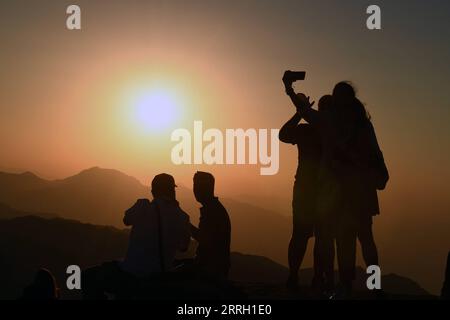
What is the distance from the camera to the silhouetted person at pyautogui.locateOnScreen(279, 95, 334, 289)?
7785mm

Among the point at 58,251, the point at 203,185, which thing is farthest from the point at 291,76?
the point at 58,251

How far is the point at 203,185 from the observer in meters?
7.11

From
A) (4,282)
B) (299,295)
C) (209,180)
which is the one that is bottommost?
(4,282)

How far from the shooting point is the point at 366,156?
23.5 feet

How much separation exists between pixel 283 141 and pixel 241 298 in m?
2.15

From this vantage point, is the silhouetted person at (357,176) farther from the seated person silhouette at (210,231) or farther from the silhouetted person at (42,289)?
the silhouetted person at (42,289)

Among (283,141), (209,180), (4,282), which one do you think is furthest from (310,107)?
(4,282)

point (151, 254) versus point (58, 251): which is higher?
point (151, 254)

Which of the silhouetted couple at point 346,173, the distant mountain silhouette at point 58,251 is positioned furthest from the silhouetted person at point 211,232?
the distant mountain silhouette at point 58,251

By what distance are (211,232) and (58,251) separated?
15034cm

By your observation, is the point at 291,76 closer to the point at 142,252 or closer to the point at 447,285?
the point at 142,252

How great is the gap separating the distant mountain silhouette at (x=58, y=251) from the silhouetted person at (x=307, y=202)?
12385cm

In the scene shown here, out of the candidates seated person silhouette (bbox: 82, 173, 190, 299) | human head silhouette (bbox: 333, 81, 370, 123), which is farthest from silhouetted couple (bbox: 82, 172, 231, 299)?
human head silhouette (bbox: 333, 81, 370, 123)
